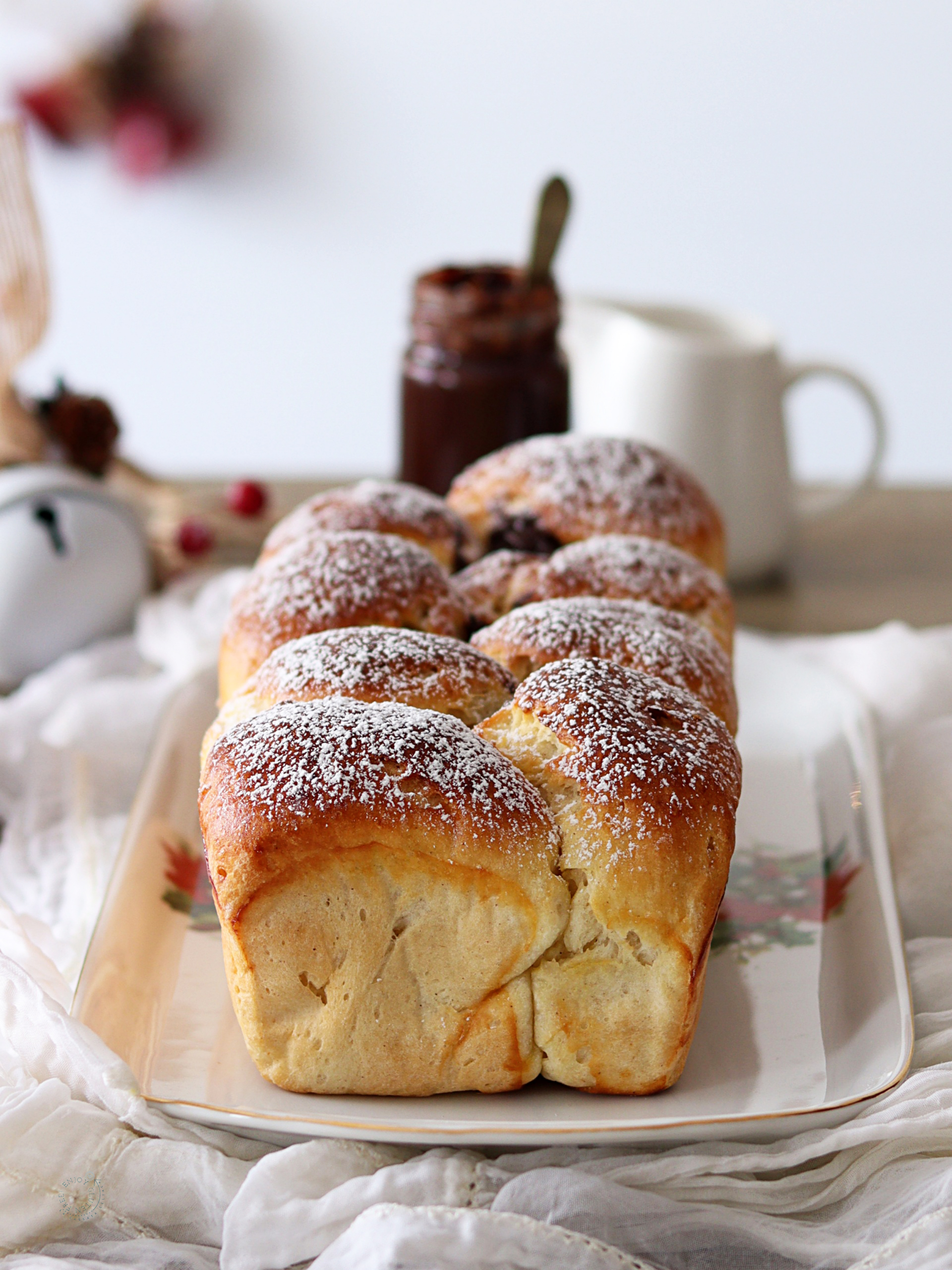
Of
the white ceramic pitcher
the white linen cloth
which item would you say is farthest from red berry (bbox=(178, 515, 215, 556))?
the white linen cloth

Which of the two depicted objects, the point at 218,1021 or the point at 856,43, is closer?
the point at 218,1021

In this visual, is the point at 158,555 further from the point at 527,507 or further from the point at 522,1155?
the point at 522,1155

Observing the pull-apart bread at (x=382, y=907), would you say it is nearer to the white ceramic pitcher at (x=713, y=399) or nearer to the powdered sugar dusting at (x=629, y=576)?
the powdered sugar dusting at (x=629, y=576)

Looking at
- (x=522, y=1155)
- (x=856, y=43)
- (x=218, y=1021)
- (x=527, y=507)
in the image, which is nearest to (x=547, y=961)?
(x=522, y=1155)

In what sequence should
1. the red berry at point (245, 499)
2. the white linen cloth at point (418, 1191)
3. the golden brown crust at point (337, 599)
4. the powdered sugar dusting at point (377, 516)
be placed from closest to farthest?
the white linen cloth at point (418, 1191), the golden brown crust at point (337, 599), the powdered sugar dusting at point (377, 516), the red berry at point (245, 499)

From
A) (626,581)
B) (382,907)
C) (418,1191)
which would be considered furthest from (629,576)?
(418,1191)

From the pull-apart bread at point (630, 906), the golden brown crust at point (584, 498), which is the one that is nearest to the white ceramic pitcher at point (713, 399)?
the golden brown crust at point (584, 498)

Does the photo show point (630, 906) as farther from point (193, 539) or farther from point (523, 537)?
point (193, 539)
